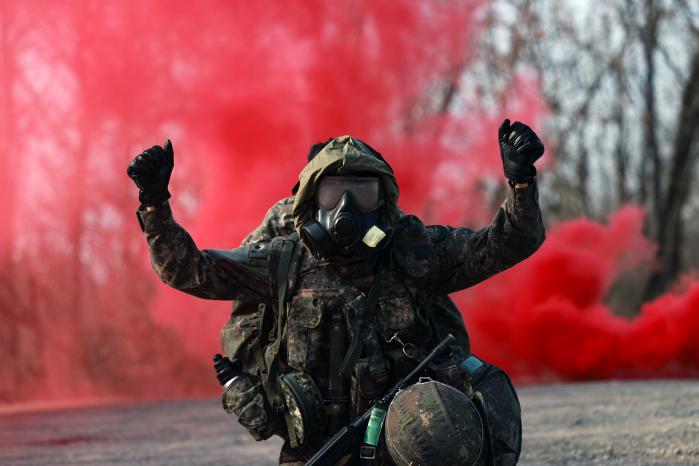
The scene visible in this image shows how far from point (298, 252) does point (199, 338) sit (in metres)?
9.36

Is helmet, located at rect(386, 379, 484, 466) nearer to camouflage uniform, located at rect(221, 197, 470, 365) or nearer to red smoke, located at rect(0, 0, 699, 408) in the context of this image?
camouflage uniform, located at rect(221, 197, 470, 365)

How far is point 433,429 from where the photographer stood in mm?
3516

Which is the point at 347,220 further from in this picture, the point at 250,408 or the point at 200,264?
the point at 250,408

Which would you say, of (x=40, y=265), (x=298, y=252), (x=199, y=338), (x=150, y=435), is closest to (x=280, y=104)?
(x=199, y=338)

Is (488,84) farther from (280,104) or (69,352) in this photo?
(69,352)

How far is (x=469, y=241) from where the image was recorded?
4160 millimetres

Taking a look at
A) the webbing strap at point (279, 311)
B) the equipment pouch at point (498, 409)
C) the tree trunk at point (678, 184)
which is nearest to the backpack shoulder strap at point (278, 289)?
the webbing strap at point (279, 311)

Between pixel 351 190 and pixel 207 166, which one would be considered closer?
pixel 351 190

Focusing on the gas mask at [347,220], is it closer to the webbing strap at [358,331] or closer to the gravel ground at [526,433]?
the webbing strap at [358,331]

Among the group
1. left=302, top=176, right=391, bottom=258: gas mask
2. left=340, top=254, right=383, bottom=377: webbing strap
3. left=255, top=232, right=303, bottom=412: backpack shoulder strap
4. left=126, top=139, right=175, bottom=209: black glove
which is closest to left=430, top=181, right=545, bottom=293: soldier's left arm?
left=340, top=254, right=383, bottom=377: webbing strap

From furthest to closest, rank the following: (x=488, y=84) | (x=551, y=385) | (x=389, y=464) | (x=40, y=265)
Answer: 1. (x=488, y=84)
2. (x=40, y=265)
3. (x=551, y=385)
4. (x=389, y=464)

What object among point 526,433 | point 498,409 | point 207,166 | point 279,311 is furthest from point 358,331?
point 207,166

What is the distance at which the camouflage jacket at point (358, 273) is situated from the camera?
155 inches

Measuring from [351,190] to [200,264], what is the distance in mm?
690
